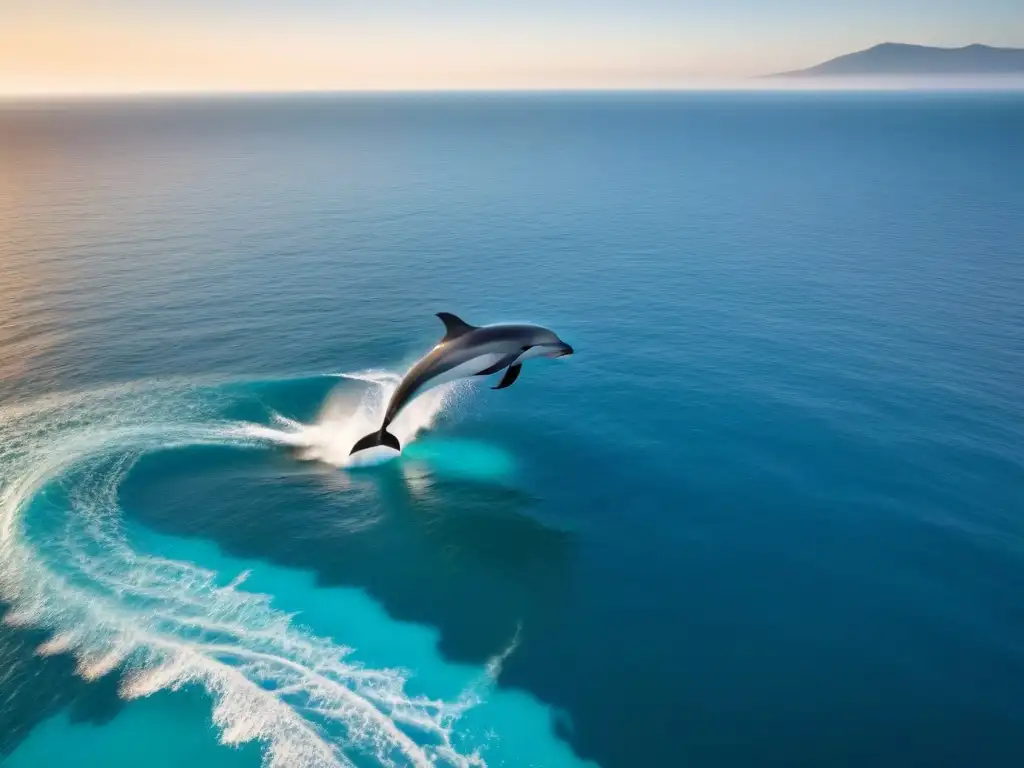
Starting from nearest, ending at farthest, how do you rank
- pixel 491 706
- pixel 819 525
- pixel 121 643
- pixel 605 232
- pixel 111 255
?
pixel 491 706 < pixel 121 643 < pixel 819 525 < pixel 111 255 < pixel 605 232

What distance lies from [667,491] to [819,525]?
8.97 metres

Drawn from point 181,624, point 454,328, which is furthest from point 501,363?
point 181,624

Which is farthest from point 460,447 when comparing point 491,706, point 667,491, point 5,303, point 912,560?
point 5,303

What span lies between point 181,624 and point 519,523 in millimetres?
18246

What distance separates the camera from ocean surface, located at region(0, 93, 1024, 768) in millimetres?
26984

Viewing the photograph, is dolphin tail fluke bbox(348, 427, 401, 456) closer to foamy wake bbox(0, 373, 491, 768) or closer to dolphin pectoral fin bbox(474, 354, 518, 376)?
dolphin pectoral fin bbox(474, 354, 518, 376)

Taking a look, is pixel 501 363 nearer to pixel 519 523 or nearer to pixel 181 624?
pixel 519 523

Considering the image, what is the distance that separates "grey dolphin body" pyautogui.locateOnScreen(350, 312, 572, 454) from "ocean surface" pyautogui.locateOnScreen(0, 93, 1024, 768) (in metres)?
8.91

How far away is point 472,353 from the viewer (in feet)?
113

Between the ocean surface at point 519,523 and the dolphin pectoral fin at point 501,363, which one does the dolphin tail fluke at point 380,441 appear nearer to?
the ocean surface at point 519,523

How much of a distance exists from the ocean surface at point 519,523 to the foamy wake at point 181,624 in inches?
6.4

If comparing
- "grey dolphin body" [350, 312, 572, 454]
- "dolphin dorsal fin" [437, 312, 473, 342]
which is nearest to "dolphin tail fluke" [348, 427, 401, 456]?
"grey dolphin body" [350, 312, 572, 454]

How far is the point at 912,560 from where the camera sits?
35.8m

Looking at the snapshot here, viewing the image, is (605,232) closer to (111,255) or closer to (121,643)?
(111,255)
